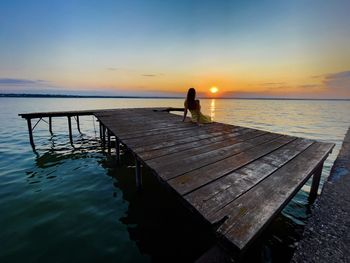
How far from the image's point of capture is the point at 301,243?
8.58 feet

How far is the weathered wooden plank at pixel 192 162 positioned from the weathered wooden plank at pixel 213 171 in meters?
0.14

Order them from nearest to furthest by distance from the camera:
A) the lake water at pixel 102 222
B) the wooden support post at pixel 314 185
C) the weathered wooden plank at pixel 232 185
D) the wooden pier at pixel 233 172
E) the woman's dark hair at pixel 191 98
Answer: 1. the wooden pier at pixel 233 172
2. the weathered wooden plank at pixel 232 185
3. the lake water at pixel 102 222
4. the wooden support post at pixel 314 185
5. the woman's dark hair at pixel 191 98

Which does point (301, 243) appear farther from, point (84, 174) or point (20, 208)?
point (84, 174)

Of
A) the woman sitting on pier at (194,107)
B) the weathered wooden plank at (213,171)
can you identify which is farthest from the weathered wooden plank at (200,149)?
the woman sitting on pier at (194,107)

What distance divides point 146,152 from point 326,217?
3.69 m

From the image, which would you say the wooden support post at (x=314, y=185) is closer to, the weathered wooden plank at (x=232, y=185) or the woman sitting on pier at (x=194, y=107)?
the weathered wooden plank at (x=232, y=185)

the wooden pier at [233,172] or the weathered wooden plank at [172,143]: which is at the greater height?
the wooden pier at [233,172]

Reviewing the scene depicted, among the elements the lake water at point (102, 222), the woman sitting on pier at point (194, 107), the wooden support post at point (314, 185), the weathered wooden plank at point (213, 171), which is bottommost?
the lake water at point (102, 222)

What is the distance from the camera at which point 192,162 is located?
3.83 metres

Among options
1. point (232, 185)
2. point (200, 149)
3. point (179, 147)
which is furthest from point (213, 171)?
point (179, 147)

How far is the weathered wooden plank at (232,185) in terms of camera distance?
7.77 ft

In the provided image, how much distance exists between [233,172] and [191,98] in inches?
207

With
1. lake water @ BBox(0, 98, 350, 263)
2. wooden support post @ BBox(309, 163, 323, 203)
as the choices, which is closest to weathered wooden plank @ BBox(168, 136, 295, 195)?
lake water @ BBox(0, 98, 350, 263)

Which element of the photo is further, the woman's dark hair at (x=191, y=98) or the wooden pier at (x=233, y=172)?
the woman's dark hair at (x=191, y=98)
